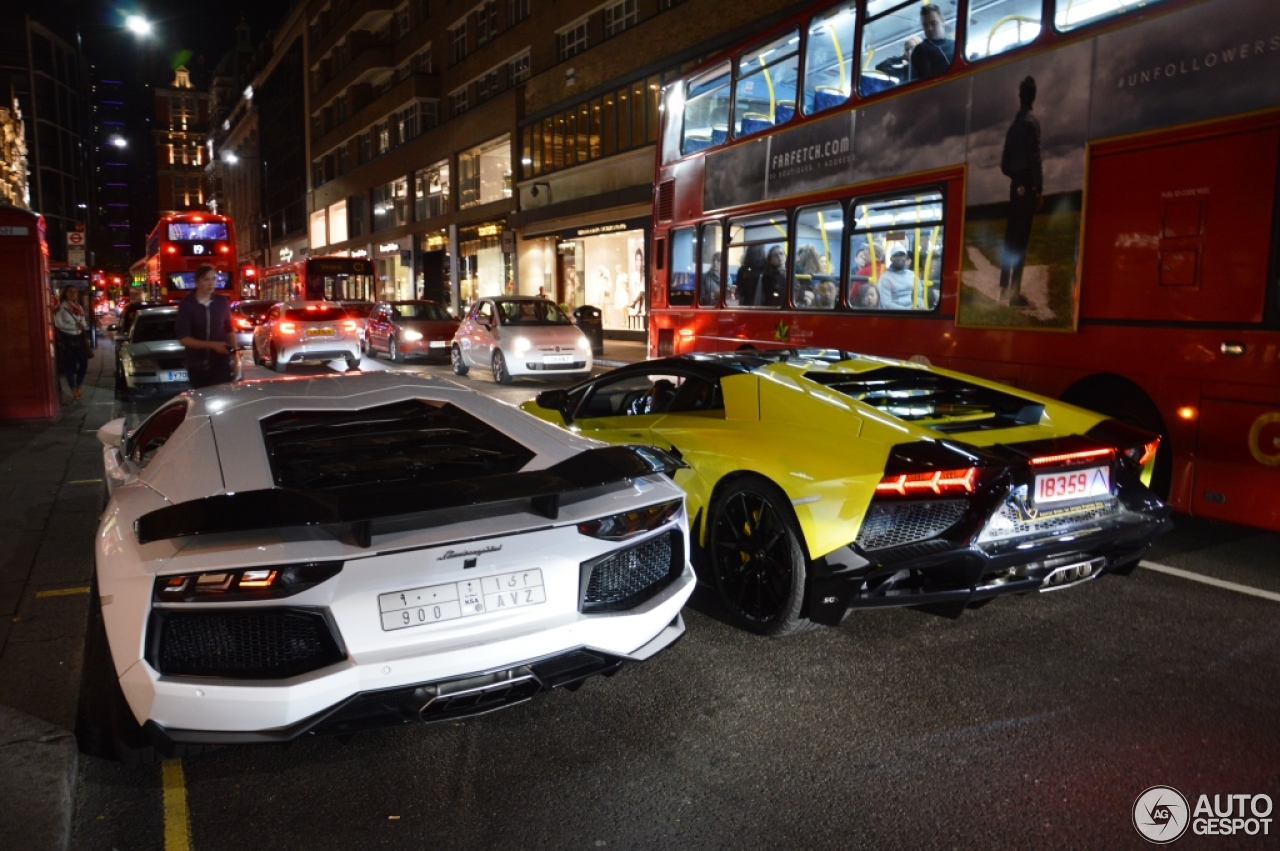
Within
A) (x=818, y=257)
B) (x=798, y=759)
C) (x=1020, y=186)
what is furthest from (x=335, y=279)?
(x=798, y=759)

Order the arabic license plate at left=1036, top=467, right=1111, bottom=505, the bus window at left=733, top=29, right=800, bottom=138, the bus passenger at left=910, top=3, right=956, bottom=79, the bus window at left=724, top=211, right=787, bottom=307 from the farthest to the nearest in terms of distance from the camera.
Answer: the bus window at left=724, top=211, right=787, bottom=307 < the bus window at left=733, top=29, right=800, bottom=138 < the bus passenger at left=910, top=3, right=956, bottom=79 < the arabic license plate at left=1036, top=467, right=1111, bottom=505

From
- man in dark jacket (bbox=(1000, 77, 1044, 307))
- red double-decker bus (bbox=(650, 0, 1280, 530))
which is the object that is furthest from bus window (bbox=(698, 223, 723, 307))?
man in dark jacket (bbox=(1000, 77, 1044, 307))

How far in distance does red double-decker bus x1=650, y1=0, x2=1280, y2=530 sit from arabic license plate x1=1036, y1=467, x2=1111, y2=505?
1689 millimetres

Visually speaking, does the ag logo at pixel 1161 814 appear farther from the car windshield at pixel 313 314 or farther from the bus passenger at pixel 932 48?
the car windshield at pixel 313 314

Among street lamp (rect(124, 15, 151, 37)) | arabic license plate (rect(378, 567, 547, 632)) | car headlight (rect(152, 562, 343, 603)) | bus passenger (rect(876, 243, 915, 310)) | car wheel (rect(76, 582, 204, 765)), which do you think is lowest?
car wheel (rect(76, 582, 204, 765))

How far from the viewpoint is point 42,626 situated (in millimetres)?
4668

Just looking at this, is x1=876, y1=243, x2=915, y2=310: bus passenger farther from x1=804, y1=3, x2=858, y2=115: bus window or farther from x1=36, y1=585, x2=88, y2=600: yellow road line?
x1=36, y1=585, x2=88, y2=600: yellow road line

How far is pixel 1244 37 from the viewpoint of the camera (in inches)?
219

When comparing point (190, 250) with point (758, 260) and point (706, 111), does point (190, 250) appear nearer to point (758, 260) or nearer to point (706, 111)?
point (706, 111)

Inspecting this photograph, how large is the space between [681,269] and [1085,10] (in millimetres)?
6179

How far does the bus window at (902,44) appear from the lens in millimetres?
7845

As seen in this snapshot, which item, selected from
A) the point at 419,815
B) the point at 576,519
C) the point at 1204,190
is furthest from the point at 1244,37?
the point at 419,815

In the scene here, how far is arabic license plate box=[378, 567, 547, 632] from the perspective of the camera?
292cm

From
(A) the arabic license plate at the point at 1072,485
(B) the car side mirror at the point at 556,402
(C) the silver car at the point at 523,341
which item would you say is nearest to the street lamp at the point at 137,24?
(C) the silver car at the point at 523,341
